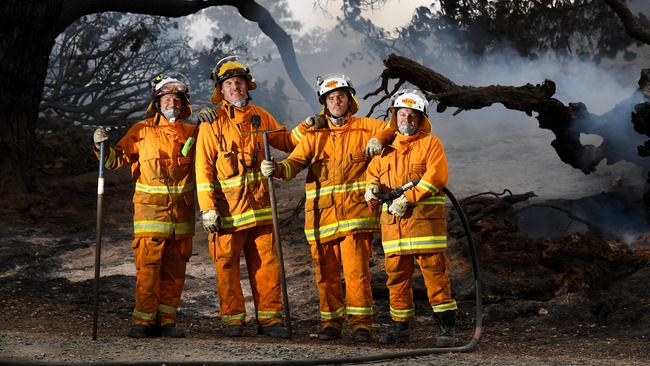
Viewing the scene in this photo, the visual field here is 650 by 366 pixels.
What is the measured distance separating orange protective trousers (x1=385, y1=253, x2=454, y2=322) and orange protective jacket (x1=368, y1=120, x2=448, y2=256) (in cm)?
7

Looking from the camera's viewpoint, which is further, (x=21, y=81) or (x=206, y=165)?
(x=21, y=81)

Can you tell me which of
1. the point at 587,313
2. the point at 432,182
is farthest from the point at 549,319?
the point at 432,182

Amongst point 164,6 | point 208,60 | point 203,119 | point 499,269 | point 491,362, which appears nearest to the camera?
point 491,362

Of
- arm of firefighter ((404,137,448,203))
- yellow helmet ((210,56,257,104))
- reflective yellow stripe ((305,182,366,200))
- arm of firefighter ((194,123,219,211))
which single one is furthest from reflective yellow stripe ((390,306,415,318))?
yellow helmet ((210,56,257,104))

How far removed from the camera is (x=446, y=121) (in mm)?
24844

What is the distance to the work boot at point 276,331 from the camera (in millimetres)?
6881

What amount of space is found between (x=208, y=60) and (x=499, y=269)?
35.6ft

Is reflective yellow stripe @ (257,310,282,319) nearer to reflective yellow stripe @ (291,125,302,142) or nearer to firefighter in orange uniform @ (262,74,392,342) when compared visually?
firefighter in orange uniform @ (262,74,392,342)

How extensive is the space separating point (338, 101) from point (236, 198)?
3.43 ft

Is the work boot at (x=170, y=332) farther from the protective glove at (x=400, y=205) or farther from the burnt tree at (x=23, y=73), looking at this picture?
the burnt tree at (x=23, y=73)

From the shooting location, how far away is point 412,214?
6.52 metres

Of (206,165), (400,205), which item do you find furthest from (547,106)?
(206,165)

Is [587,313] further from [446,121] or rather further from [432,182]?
[446,121]

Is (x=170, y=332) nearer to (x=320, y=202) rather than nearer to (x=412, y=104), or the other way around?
(x=320, y=202)
